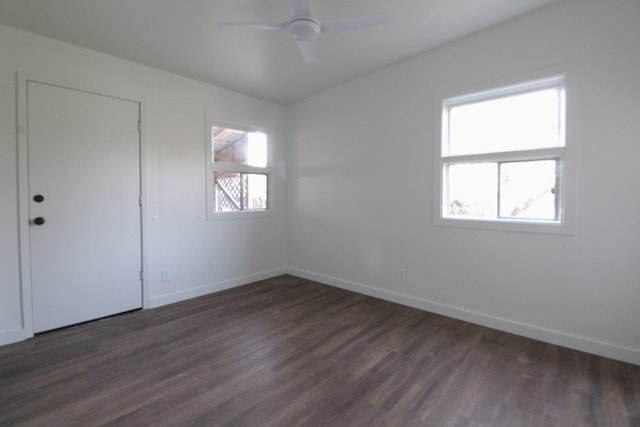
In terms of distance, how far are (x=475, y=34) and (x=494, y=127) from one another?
2.95 ft

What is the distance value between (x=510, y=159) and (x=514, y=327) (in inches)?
60.4

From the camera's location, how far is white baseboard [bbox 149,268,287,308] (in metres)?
3.42

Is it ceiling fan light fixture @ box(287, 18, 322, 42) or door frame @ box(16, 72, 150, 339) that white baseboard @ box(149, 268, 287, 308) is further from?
ceiling fan light fixture @ box(287, 18, 322, 42)

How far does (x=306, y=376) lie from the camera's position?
2.06 meters

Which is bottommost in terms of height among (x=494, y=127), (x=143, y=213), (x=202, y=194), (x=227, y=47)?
(x=143, y=213)

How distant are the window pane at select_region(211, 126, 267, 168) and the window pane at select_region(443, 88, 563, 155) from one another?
267cm

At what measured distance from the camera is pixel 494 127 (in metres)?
2.80

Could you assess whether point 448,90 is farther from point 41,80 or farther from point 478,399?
point 41,80

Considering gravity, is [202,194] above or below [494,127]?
below

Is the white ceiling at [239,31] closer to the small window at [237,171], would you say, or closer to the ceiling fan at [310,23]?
the ceiling fan at [310,23]

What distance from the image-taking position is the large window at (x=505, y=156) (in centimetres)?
249

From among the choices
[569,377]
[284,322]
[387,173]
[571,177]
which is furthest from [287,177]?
[569,377]

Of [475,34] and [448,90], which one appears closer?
[475,34]

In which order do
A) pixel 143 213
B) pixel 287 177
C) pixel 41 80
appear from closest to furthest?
pixel 41 80, pixel 143 213, pixel 287 177
